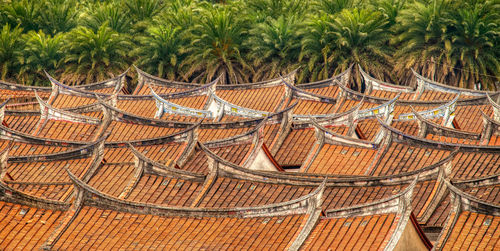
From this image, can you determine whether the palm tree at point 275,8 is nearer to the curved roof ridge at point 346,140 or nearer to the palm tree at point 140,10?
the palm tree at point 140,10

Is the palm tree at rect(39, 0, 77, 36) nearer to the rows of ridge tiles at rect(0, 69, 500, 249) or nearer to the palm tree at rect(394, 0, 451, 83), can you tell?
the rows of ridge tiles at rect(0, 69, 500, 249)

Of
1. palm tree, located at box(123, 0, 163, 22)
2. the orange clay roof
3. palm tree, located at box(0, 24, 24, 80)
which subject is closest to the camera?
the orange clay roof

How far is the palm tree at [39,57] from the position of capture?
2938 inches

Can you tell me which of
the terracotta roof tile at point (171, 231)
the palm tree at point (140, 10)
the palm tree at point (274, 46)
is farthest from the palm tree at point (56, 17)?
the terracotta roof tile at point (171, 231)

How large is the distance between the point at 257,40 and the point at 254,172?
39829 mm

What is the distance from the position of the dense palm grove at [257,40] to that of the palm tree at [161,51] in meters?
0.10

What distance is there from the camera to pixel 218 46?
7306 centimetres

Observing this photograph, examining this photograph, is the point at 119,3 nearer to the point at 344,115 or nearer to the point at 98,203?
the point at 344,115

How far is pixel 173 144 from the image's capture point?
45250 millimetres

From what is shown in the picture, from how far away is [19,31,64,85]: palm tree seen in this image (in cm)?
7462

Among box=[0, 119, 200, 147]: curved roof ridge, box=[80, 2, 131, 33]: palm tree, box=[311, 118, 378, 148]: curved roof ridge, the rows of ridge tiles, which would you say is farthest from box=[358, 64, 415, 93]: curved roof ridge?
box=[80, 2, 131, 33]: palm tree

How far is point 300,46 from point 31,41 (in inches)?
836

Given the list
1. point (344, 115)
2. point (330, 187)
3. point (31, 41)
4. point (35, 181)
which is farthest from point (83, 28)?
point (330, 187)

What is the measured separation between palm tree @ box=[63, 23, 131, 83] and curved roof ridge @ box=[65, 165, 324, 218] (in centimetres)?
4240
